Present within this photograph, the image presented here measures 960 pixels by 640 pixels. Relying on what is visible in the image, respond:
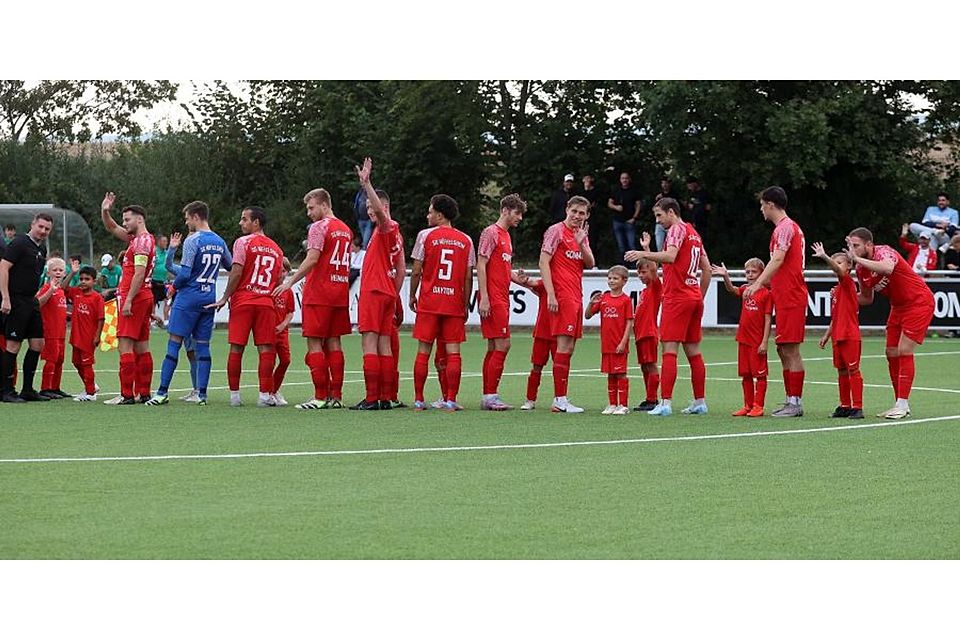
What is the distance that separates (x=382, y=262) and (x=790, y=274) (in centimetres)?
398

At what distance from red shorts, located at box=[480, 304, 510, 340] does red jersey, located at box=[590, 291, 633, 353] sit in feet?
3.09

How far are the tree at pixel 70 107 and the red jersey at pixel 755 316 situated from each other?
43.0 m

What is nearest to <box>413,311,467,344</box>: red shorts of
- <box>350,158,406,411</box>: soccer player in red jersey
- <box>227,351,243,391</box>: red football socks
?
<box>350,158,406,411</box>: soccer player in red jersey

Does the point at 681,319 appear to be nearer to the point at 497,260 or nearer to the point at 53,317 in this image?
the point at 497,260

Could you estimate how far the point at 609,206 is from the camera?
1352 inches

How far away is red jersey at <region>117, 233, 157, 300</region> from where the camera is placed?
16.0m

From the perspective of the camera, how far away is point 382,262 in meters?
15.3

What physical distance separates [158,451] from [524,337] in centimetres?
1894

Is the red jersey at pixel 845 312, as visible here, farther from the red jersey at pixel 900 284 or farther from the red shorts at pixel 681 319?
the red shorts at pixel 681 319

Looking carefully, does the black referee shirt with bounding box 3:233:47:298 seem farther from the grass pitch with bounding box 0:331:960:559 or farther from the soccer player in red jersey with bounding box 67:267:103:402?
the grass pitch with bounding box 0:331:960:559

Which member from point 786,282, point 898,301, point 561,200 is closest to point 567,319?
point 786,282

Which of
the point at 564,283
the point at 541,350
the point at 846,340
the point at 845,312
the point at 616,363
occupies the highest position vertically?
the point at 564,283

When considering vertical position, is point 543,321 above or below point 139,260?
below

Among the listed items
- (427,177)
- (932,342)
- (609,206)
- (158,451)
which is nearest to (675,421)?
(158,451)
